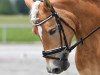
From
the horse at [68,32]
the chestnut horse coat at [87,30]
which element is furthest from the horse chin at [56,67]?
the chestnut horse coat at [87,30]

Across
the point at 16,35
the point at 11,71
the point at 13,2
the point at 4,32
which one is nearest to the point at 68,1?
the point at 11,71

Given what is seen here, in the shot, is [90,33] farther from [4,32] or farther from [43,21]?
[4,32]

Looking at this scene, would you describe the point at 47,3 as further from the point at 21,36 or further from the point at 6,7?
the point at 6,7

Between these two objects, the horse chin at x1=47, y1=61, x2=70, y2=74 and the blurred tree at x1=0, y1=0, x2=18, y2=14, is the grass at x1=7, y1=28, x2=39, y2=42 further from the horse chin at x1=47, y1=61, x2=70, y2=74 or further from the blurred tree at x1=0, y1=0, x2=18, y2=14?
the blurred tree at x1=0, y1=0, x2=18, y2=14

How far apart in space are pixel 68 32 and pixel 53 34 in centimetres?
18

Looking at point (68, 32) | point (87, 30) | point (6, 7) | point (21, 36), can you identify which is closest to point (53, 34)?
point (68, 32)

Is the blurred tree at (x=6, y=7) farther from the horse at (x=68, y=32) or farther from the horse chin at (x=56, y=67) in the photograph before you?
the horse chin at (x=56, y=67)

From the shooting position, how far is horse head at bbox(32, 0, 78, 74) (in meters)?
5.71

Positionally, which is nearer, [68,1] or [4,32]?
[68,1]

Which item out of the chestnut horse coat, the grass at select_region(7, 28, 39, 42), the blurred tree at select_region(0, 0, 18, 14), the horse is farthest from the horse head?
the blurred tree at select_region(0, 0, 18, 14)

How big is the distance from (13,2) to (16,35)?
3830 centimetres

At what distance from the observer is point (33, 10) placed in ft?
18.9

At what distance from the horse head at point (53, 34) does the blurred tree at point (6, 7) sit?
5312 cm

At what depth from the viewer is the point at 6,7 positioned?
59.5 meters
